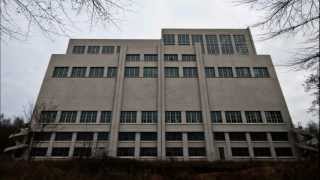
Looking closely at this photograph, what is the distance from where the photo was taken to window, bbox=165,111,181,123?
3300 centimetres

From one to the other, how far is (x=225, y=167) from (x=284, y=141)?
49.7ft

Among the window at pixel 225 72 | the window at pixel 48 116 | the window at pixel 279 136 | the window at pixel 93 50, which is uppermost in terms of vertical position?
the window at pixel 93 50

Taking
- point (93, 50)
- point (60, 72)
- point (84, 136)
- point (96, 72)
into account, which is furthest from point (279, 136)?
point (60, 72)

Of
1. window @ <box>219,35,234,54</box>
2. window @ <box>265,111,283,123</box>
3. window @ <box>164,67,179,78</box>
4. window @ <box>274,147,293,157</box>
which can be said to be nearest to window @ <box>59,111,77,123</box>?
window @ <box>164,67,179,78</box>

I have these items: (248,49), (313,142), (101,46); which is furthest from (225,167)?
(101,46)

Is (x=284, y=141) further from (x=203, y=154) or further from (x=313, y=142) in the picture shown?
(x=203, y=154)

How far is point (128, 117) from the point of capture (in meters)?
33.3

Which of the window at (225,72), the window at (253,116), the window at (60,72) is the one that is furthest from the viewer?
the window at (60,72)

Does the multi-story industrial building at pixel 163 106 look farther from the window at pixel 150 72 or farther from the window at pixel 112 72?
the window at pixel 150 72

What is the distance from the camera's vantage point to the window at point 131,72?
1479 inches

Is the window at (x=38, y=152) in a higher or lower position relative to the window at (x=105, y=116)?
lower

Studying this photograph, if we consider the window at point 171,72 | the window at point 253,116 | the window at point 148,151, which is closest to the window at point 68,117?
the window at point 148,151

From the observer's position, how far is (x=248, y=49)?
1684 inches

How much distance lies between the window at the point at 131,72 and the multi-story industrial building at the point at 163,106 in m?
0.19
